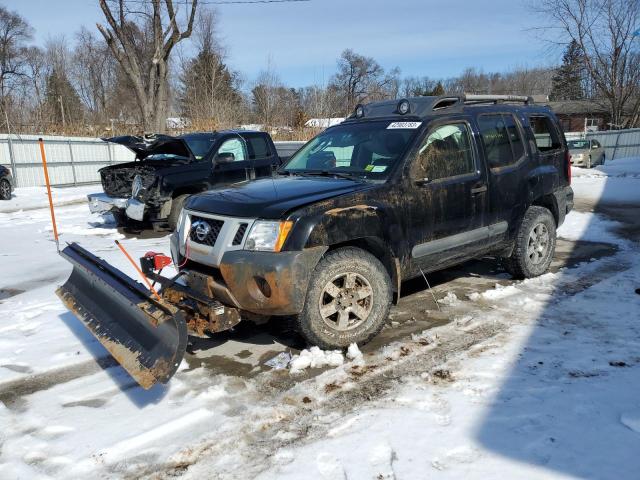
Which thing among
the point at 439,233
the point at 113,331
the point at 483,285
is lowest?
the point at 483,285

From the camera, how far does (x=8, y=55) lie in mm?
44281

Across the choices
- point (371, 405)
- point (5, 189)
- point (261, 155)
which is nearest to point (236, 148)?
point (261, 155)

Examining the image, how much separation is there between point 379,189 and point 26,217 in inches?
413

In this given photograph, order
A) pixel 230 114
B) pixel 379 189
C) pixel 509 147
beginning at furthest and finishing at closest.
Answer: pixel 230 114 → pixel 509 147 → pixel 379 189

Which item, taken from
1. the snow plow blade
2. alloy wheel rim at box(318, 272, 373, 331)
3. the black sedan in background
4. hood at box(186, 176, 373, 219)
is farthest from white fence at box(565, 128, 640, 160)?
the snow plow blade

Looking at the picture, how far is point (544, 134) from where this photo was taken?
591cm

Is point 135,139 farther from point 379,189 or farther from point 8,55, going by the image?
point 8,55

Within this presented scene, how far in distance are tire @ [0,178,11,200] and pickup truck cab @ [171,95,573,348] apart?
12.7 m

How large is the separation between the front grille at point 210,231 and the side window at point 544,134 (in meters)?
3.87

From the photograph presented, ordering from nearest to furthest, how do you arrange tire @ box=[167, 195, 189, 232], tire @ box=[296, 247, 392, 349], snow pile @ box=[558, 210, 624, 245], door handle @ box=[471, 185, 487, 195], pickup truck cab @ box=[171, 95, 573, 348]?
pickup truck cab @ box=[171, 95, 573, 348] < tire @ box=[296, 247, 392, 349] < door handle @ box=[471, 185, 487, 195] < snow pile @ box=[558, 210, 624, 245] < tire @ box=[167, 195, 189, 232]

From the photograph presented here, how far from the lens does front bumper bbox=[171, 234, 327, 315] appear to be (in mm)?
3471

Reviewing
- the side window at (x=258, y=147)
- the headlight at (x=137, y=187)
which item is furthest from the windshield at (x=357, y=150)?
the side window at (x=258, y=147)

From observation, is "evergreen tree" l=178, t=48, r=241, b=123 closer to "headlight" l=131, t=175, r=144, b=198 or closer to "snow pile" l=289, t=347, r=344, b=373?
"headlight" l=131, t=175, r=144, b=198

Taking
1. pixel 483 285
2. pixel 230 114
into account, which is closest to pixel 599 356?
pixel 483 285
